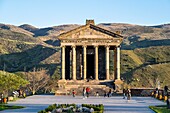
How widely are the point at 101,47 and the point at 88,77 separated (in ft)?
21.6

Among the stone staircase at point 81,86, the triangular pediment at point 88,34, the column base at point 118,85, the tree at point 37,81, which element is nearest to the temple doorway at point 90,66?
the triangular pediment at point 88,34

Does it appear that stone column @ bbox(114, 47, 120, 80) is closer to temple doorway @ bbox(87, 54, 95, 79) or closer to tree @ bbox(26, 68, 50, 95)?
temple doorway @ bbox(87, 54, 95, 79)

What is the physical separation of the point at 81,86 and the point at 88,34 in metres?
9.58

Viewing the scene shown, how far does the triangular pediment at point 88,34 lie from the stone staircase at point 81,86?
25.6 ft

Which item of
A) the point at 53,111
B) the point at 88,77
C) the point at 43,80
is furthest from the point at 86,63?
the point at 53,111

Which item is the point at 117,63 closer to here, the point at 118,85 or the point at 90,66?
the point at 118,85

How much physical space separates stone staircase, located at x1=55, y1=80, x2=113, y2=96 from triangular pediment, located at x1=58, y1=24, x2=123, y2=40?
7.80m

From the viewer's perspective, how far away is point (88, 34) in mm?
82625

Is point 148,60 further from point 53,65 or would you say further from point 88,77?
point 88,77

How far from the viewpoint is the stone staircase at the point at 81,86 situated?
7714 cm

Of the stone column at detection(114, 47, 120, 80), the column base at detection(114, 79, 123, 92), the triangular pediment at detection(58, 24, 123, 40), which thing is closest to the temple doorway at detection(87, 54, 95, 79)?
the stone column at detection(114, 47, 120, 80)

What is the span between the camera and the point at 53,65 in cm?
17612

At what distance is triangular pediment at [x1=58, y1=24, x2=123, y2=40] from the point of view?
270 feet

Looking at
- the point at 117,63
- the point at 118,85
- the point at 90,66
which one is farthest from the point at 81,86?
the point at 90,66
